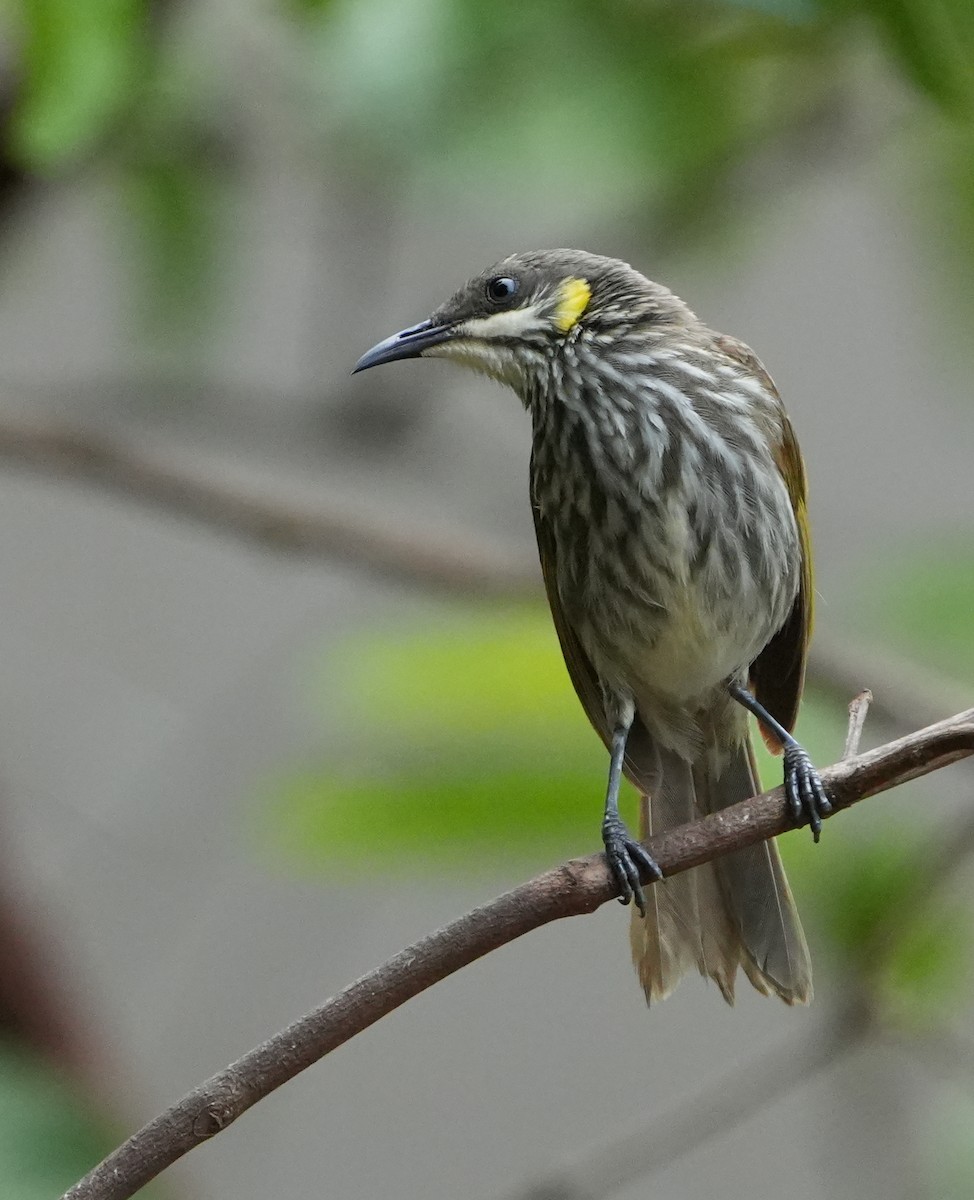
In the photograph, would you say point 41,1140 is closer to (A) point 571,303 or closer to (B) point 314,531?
(B) point 314,531

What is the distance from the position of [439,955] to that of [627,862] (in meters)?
0.70

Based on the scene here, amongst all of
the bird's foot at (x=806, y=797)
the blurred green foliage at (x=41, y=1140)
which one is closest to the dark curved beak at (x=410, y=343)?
the bird's foot at (x=806, y=797)

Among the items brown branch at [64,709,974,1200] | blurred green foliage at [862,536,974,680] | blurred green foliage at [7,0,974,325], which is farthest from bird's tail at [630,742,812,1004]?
blurred green foliage at [7,0,974,325]

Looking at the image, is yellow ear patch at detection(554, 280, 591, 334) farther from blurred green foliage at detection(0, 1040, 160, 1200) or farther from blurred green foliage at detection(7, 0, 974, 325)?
blurred green foliage at detection(0, 1040, 160, 1200)

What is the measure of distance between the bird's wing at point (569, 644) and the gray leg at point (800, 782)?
25 cm

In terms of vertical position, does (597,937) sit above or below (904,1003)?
below

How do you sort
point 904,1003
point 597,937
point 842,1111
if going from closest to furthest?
1. point 904,1003
2. point 842,1111
3. point 597,937

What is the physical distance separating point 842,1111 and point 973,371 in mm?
1432

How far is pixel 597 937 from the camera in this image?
576 cm

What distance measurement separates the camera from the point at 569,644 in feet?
9.02

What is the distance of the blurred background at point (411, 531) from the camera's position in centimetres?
241

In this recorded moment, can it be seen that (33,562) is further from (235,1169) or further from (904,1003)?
(904,1003)

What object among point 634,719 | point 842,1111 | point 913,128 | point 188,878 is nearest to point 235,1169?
point 188,878

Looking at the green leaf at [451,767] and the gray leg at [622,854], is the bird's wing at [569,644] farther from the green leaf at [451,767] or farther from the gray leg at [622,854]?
the gray leg at [622,854]
